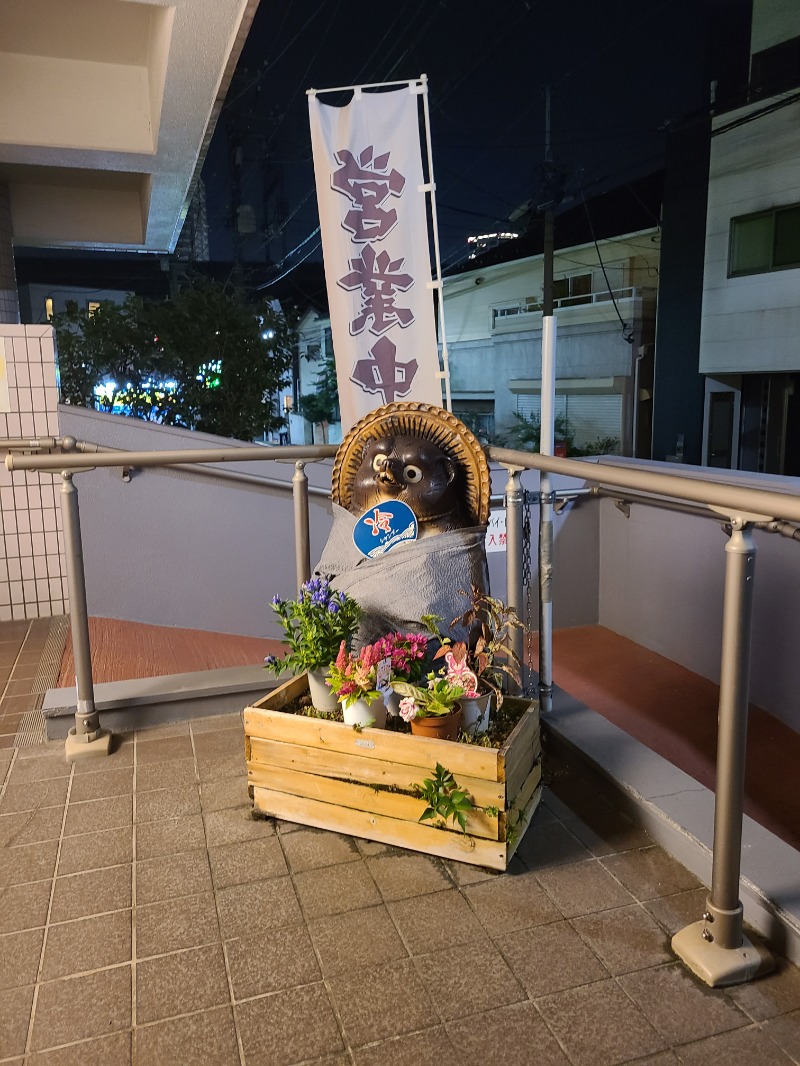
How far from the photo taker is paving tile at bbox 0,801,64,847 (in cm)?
223

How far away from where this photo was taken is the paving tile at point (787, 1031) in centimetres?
146

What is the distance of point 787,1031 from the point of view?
4.93ft

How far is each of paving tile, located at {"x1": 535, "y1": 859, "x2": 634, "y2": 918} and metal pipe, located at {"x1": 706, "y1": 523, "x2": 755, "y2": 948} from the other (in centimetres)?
27

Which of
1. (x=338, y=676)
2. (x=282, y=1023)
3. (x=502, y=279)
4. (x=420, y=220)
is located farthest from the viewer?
(x=502, y=279)

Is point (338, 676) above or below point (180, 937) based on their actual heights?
above

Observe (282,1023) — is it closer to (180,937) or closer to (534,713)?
(180,937)

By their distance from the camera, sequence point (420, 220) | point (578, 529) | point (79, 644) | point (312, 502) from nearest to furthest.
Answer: point (79, 644), point (420, 220), point (312, 502), point (578, 529)

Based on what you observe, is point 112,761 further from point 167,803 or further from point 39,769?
point 167,803

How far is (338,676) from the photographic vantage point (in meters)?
2.16

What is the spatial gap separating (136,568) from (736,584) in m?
3.52

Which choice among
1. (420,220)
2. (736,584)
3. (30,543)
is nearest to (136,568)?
(30,543)

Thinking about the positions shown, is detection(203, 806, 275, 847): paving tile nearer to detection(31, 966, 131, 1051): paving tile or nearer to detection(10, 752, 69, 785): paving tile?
detection(31, 966, 131, 1051): paving tile

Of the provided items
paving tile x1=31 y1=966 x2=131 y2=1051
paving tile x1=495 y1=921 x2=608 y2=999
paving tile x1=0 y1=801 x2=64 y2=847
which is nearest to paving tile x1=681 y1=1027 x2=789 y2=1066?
paving tile x1=495 y1=921 x2=608 y2=999

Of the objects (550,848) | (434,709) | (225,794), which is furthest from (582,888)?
(225,794)
